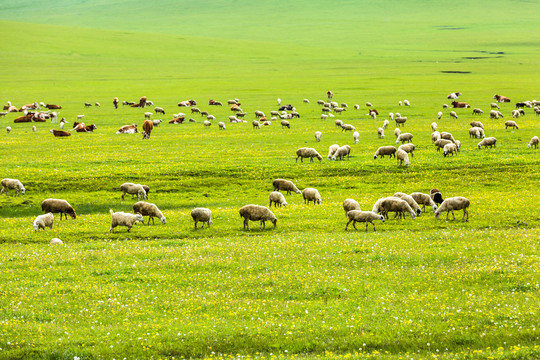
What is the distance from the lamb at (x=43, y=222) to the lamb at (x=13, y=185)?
24.6 feet

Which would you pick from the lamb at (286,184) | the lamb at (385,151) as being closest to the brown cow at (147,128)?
the lamb at (385,151)

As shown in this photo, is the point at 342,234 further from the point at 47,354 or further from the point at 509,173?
the point at 509,173

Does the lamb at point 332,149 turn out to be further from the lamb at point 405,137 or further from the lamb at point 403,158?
the lamb at point 405,137

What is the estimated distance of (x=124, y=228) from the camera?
942 inches

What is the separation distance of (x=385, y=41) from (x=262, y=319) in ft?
593

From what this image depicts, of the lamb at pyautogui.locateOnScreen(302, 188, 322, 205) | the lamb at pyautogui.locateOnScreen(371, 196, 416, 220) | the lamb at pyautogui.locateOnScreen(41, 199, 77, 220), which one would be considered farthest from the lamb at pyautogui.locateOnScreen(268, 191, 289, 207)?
the lamb at pyautogui.locateOnScreen(41, 199, 77, 220)

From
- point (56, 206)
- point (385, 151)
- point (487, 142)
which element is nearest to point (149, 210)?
point (56, 206)

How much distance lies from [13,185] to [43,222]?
8012 mm

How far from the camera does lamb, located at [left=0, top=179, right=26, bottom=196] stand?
2986 centimetres

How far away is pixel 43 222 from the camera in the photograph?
919 inches

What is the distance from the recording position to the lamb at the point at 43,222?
909 inches

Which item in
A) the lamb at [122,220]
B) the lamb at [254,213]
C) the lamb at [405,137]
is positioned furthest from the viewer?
the lamb at [405,137]

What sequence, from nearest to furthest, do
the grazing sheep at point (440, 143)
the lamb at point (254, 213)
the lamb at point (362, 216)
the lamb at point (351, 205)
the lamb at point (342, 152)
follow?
the lamb at point (362, 216) → the lamb at point (254, 213) → the lamb at point (351, 205) → the lamb at point (342, 152) → the grazing sheep at point (440, 143)

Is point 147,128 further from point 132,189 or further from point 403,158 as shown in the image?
point 403,158
